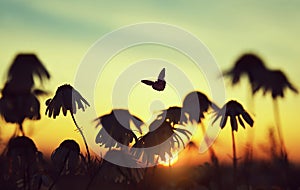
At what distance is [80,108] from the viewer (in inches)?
709

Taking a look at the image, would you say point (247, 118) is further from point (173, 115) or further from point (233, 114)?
point (173, 115)

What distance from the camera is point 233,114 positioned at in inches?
808

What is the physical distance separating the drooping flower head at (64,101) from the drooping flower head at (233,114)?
179 inches

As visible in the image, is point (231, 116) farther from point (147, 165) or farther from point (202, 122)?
point (147, 165)

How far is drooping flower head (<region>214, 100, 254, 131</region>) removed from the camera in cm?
2048

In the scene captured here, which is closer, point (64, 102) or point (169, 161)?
point (64, 102)

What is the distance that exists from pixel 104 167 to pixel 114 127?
1.07 meters

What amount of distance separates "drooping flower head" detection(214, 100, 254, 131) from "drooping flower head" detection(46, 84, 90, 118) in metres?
4.55

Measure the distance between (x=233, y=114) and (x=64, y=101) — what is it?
534 cm

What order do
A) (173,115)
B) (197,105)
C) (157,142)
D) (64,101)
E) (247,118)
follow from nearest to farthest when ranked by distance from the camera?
(157,142), (64,101), (173,115), (197,105), (247,118)

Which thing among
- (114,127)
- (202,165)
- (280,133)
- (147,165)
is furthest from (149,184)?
(280,133)

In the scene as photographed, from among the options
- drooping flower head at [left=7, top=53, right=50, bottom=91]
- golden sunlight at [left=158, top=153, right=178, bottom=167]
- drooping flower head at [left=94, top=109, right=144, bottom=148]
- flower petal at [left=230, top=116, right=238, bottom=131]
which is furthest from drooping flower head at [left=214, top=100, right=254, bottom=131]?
drooping flower head at [left=7, top=53, right=50, bottom=91]

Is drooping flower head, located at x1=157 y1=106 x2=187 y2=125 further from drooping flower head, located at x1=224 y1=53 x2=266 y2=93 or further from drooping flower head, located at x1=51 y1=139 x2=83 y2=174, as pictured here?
drooping flower head, located at x1=224 y1=53 x2=266 y2=93

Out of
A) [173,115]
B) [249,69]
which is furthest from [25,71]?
[249,69]
